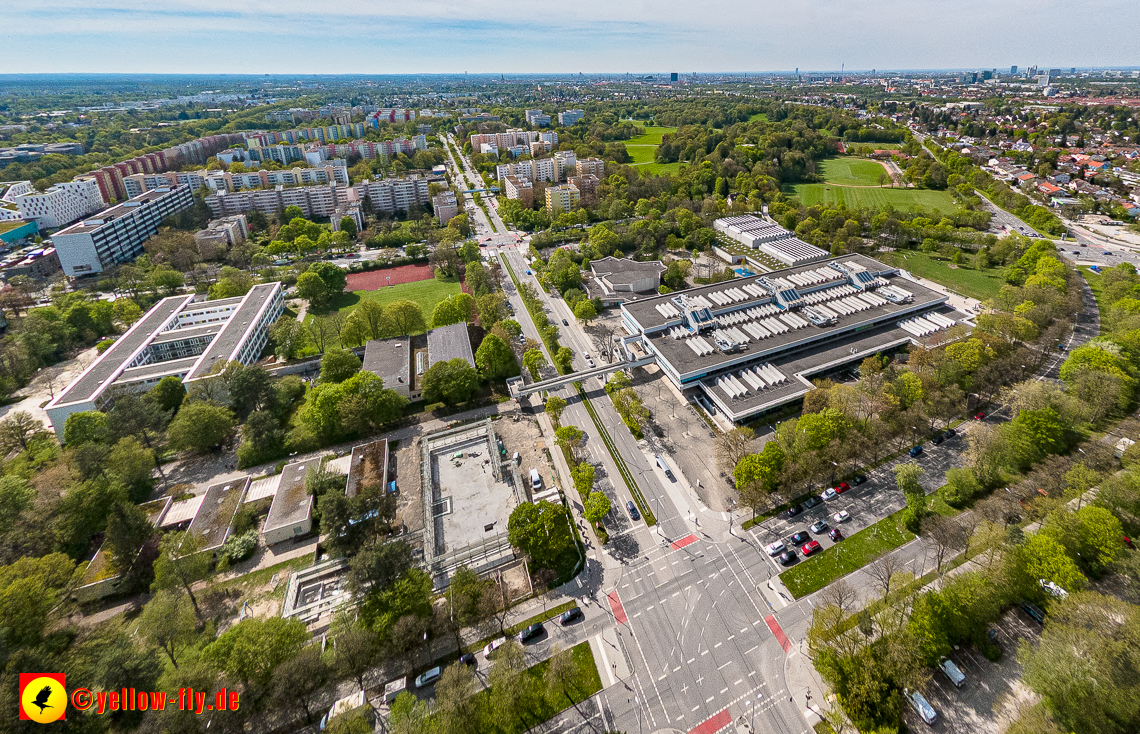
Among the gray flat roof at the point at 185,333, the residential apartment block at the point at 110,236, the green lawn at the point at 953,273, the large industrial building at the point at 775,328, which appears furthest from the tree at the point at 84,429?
the green lawn at the point at 953,273

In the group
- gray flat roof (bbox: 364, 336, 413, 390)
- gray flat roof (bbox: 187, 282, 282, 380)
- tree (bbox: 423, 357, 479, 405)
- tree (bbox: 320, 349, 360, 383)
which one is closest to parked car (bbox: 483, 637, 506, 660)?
tree (bbox: 423, 357, 479, 405)

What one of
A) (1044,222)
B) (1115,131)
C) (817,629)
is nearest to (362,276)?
(817,629)

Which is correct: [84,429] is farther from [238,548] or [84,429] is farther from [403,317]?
[403,317]

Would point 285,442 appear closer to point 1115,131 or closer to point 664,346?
point 664,346

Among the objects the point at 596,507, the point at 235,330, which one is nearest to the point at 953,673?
the point at 596,507

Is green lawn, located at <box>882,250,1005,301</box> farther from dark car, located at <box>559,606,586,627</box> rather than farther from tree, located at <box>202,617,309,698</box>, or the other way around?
tree, located at <box>202,617,309,698</box>
